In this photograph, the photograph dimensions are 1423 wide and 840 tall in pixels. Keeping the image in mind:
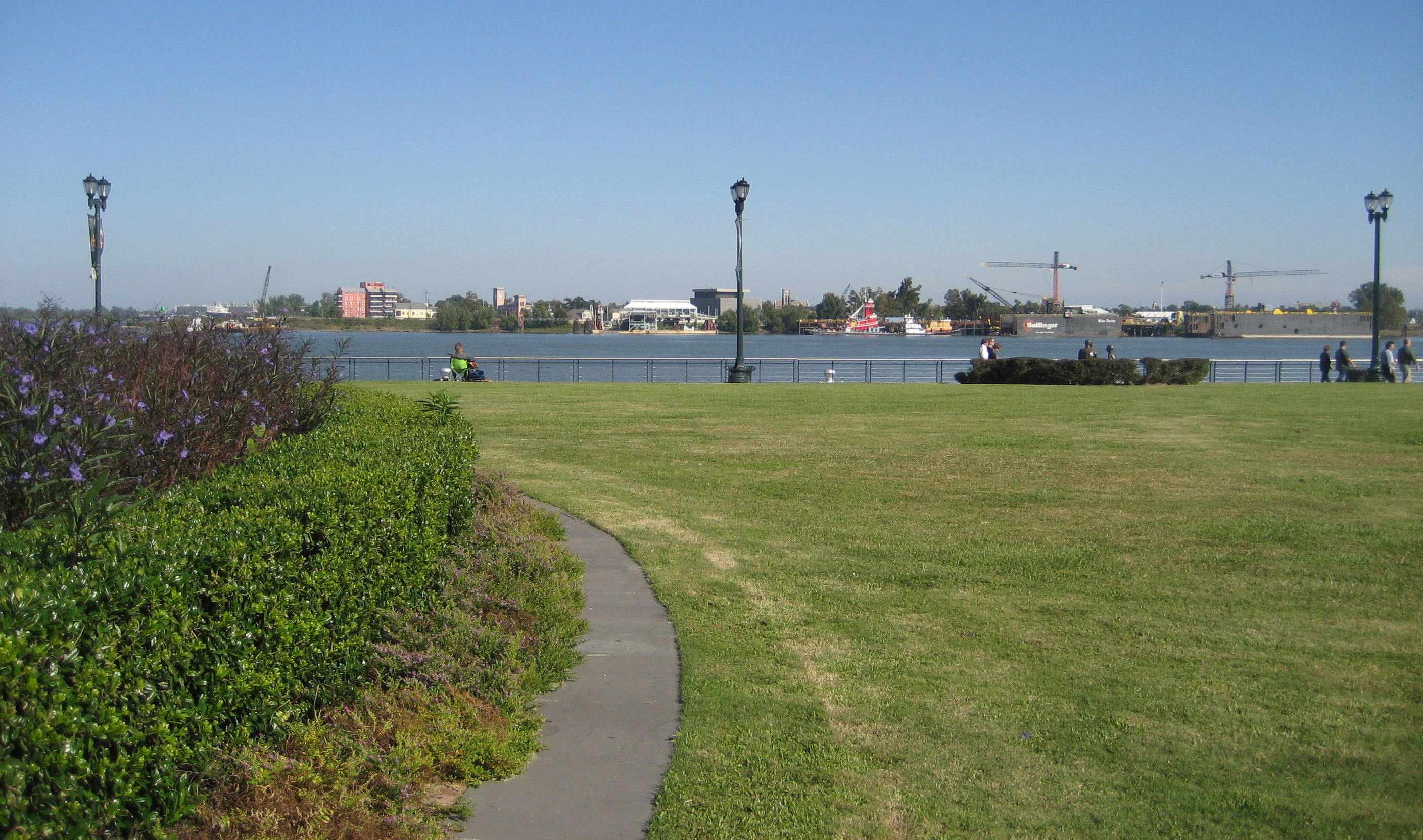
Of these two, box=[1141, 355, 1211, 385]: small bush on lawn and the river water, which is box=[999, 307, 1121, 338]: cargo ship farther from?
box=[1141, 355, 1211, 385]: small bush on lawn

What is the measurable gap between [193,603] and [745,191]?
25842 millimetres

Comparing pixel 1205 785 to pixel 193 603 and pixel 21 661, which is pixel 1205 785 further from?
pixel 21 661

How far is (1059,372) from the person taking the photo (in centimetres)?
2697

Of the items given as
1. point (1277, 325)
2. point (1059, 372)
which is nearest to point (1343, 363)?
point (1059, 372)

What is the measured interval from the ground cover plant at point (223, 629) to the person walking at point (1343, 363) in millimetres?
32056

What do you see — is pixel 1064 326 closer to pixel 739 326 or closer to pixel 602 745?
pixel 739 326

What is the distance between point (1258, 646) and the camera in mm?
6023

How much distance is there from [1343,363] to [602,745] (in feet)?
109

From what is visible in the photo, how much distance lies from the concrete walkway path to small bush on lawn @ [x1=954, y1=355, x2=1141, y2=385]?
72.1 ft

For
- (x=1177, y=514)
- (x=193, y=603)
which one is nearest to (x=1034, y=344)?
(x=1177, y=514)

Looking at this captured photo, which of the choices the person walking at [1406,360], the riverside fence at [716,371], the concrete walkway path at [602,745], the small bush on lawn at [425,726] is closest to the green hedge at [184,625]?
the small bush on lawn at [425,726]

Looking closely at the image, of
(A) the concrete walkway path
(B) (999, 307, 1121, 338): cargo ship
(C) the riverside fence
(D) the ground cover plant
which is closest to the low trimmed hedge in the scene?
(C) the riverside fence

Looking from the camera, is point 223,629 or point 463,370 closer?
point 223,629

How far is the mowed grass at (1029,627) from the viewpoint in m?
4.14
